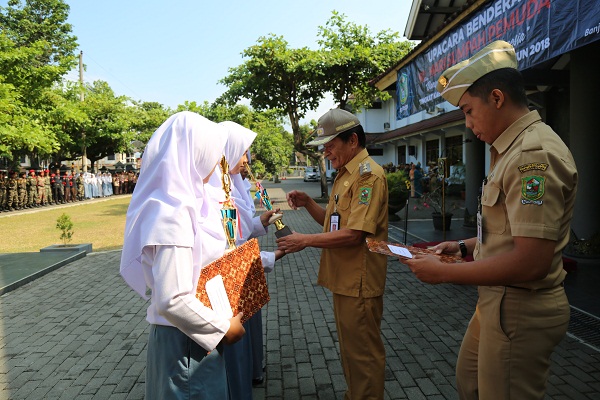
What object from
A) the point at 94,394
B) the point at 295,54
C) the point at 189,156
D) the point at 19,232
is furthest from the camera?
the point at 295,54

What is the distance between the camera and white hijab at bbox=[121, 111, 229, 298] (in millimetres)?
1548

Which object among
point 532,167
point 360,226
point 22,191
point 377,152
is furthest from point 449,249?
point 377,152

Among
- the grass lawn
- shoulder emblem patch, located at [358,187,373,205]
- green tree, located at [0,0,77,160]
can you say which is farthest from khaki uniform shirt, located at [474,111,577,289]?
green tree, located at [0,0,77,160]

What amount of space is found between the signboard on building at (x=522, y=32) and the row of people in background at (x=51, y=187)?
19455 mm

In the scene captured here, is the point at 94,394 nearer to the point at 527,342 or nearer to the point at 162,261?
the point at 162,261

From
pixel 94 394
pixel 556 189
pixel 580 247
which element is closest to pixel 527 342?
pixel 556 189

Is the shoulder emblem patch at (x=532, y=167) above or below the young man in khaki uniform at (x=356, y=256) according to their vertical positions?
above

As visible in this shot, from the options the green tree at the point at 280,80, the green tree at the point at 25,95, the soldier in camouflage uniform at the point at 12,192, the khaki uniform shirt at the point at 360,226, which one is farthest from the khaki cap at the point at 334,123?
the soldier in camouflage uniform at the point at 12,192

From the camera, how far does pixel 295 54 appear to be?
16062 mm

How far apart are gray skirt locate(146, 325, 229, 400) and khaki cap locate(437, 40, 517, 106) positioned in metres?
1.50

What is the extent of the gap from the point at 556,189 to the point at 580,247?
6.07 meters

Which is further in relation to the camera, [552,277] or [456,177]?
[456,177]

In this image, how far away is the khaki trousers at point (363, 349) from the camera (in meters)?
2.50

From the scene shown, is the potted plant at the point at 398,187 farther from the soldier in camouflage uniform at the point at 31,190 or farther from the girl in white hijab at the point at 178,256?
the soldier in camouflage uniform at the point at 31,190
